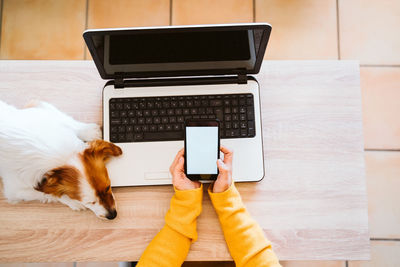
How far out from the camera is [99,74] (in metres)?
0.84

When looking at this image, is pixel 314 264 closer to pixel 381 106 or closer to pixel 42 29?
pixel 381 106

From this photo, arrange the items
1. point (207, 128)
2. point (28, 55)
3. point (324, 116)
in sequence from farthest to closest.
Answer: point (28, 55) < point (324, 116) < point (207, 128)

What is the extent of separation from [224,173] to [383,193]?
101 centimetres

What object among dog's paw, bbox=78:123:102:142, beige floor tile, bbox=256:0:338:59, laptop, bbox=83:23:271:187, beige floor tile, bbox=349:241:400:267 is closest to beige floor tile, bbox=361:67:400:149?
beige floor tile, bbox=256:0:338:59

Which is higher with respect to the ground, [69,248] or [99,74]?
[99,74]

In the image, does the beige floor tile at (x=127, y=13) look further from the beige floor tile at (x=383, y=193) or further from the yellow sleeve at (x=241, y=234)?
the beige floor tile at (x=383, y=193)

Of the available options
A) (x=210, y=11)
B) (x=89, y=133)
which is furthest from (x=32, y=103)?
(x=210, y=11)

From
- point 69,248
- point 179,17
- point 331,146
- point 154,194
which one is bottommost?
point 69,248

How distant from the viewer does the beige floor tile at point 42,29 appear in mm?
1404

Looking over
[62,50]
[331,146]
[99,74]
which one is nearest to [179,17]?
[62,50]

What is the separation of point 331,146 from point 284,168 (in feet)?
0.48

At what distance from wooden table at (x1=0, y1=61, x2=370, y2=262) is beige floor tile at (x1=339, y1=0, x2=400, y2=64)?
68 cm

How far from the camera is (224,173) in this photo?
73cm

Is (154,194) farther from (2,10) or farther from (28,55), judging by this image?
(2,10)
